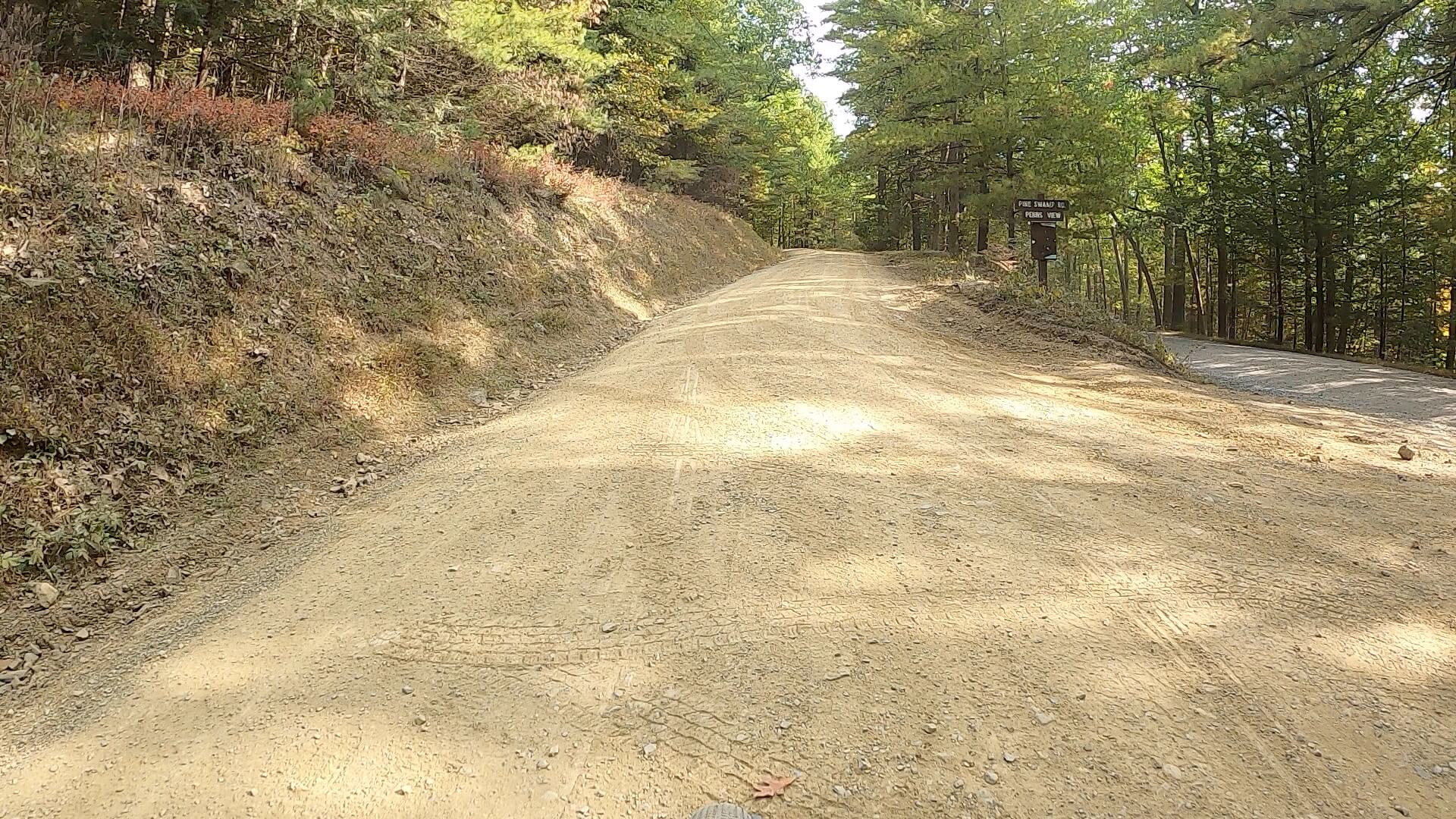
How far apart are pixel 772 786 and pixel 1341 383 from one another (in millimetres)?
12110

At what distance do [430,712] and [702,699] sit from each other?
3.62 ft

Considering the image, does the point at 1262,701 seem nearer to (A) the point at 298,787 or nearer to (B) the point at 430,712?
(B) the point at 430,712

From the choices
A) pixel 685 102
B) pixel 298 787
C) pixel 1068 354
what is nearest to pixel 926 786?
pixel 298 787

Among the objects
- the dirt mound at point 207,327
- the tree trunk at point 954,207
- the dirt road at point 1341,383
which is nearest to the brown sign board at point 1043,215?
the dirt road at point 1341,383

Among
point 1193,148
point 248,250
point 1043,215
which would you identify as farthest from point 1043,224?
point 1193,148

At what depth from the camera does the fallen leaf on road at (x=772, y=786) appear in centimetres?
240

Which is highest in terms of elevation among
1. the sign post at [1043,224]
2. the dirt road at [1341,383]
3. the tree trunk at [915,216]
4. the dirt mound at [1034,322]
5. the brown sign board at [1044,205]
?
the tree trunk at [915,216]

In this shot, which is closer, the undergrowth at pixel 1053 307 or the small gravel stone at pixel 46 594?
the small gravel stone at pixel 46 594

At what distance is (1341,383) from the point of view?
10492 mm

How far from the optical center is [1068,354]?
1001 centimetres

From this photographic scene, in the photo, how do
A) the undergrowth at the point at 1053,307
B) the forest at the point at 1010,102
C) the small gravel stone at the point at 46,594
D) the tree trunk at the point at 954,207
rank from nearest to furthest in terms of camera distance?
the small gravel stone at the point at 46,594 → the forest at the point at 1010,102 → the undergrowth at the point at 1053,307 → the tree trunk at the point at 954,207

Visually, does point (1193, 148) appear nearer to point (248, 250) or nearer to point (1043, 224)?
point (1043, 224)

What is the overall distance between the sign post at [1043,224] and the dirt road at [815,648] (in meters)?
8.45

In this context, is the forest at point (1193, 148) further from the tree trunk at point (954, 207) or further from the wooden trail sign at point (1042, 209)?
the wooden trail sign at point (1042, 209)
